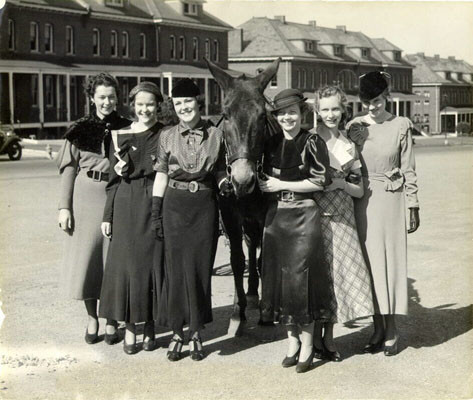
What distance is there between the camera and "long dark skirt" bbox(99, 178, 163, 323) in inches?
222

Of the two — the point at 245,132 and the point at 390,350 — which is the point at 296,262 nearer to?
the point at 245,132

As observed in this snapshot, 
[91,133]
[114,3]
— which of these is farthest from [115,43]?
[91,133]

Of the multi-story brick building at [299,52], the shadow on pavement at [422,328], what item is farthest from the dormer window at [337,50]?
the shadow on pavement at [422,328]

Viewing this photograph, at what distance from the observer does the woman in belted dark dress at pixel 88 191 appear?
5887 millimetres

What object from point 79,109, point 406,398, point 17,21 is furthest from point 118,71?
point 406,398

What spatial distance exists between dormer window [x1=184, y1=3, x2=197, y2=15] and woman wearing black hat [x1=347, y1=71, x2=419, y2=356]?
50.5 m

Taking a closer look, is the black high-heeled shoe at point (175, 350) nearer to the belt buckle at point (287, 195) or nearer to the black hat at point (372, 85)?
the belt buckle at point (287, 195)

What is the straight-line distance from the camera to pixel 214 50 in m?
55.9

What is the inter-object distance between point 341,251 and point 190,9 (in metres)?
51.7

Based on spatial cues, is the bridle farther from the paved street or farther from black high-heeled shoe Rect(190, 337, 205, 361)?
the paved street

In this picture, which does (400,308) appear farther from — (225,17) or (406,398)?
(225,17)

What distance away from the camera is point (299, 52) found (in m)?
62.9

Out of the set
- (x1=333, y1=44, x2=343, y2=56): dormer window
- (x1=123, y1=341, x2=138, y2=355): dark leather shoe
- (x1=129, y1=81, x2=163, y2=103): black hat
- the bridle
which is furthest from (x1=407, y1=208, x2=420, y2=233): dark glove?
(x1=333, y1=44, x2=343, y2=56): dormer window

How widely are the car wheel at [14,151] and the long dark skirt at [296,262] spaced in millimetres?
24655
